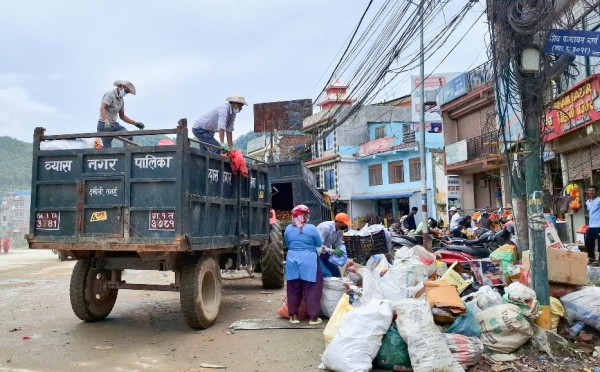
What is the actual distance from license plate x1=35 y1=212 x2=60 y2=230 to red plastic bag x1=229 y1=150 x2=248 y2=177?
210cm

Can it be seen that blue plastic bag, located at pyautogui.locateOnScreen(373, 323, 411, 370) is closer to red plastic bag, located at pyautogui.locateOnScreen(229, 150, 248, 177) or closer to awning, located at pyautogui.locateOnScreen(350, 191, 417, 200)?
red plastic bag, located at pyautogui.locateOnScreen(229, 150, 248, 177)

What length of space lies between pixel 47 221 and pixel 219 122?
8.06 feet

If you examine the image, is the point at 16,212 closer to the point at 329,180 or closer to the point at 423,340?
the point at 329,180

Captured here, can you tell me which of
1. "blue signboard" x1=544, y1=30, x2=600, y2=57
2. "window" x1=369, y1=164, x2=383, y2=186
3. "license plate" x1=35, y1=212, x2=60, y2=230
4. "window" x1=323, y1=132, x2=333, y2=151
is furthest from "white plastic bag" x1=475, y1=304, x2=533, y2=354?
"window" x1=323, y1=132, x2=333, y2=151

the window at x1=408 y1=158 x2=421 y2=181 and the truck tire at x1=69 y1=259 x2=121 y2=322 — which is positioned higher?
the window at x1=408 y1=158 x2=421 y2=181

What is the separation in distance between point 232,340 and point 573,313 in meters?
3.49

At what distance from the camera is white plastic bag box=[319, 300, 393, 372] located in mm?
4137

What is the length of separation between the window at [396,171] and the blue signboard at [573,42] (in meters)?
26.4

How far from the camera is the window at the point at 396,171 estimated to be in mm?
31609

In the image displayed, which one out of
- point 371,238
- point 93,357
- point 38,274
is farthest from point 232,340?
point 38,274

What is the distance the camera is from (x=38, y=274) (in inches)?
482

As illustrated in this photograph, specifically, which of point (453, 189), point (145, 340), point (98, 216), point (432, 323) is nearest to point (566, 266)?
point (432, 323)

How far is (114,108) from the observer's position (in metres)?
6.83

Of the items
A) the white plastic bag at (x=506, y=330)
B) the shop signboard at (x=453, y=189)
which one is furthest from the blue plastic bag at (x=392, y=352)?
the shop signboard at (x=453, y=189)
